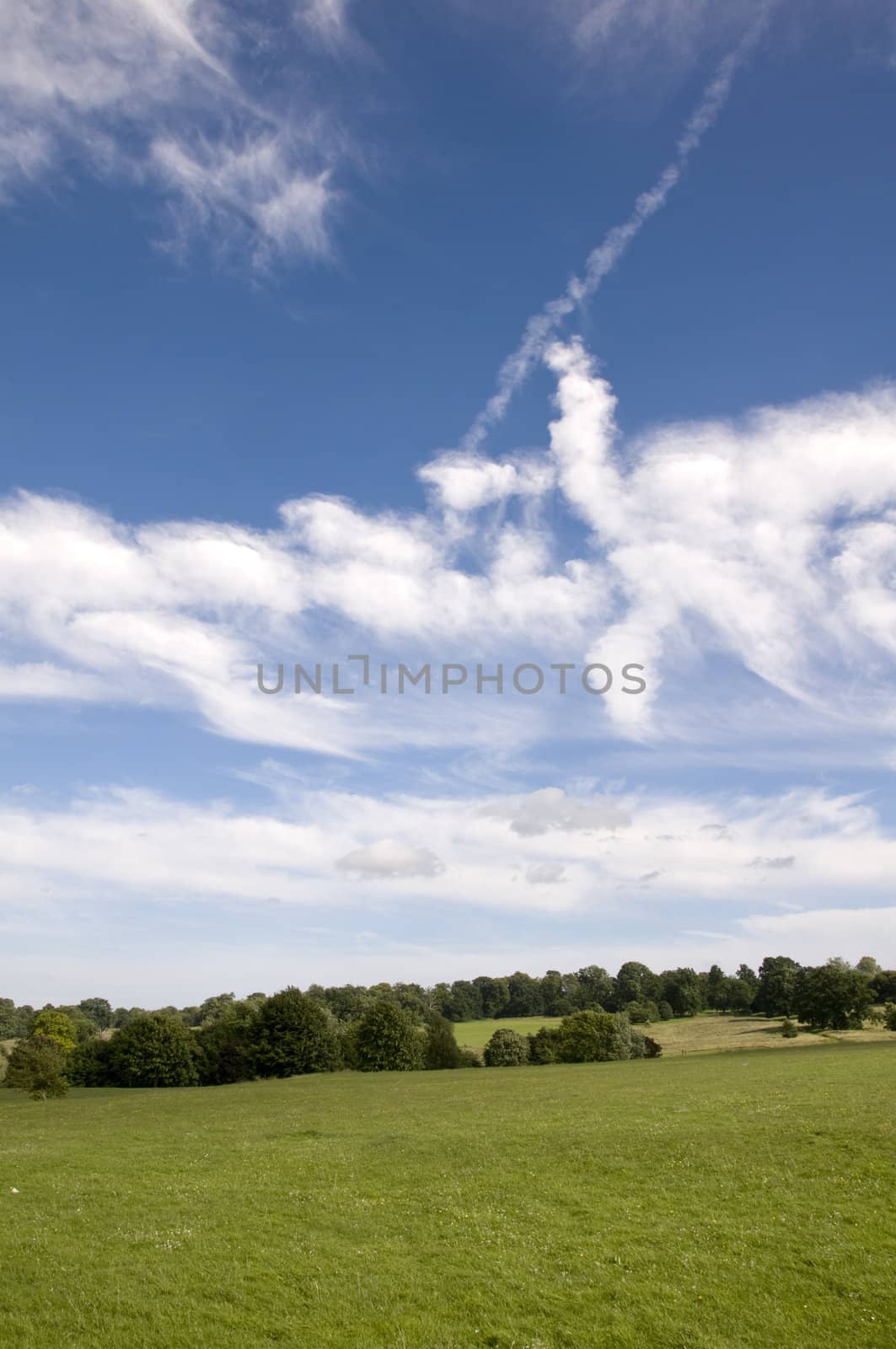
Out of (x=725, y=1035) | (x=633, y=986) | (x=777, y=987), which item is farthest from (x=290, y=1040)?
(x=633, y=986)

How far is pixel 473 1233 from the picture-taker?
20234mm

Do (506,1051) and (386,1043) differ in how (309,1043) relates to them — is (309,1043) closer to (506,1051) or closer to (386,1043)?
(386,1043)

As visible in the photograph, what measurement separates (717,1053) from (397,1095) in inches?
1947

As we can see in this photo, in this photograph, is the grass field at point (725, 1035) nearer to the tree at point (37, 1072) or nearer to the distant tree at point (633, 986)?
the distant tree at point (633, 986)

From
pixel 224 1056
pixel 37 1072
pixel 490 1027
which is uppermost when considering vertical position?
pixel 37 1072

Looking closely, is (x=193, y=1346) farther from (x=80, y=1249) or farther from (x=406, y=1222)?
(x=406, y=1222)

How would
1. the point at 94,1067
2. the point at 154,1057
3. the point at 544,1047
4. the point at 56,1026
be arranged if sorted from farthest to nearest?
1. the point at 56,1026
2. the point at 544,1047
3. the point at 94,1067
4. the point at 154,1057

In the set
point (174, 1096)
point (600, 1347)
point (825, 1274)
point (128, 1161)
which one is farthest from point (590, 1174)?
point (174, 1096)

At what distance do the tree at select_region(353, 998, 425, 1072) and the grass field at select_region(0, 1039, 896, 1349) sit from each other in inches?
2438

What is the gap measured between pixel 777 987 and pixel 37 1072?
12271 cm

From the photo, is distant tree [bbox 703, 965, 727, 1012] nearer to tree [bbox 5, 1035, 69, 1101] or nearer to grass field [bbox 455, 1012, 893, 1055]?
grass field [bbox 455, 1012, 893, 1055]

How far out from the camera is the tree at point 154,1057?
295 ft

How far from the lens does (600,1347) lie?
14367mm

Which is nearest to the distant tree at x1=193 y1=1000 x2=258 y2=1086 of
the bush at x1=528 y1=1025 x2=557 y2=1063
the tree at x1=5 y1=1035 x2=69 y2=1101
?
the tree at x1=5 y1=1035 x2=69 y2=1101
